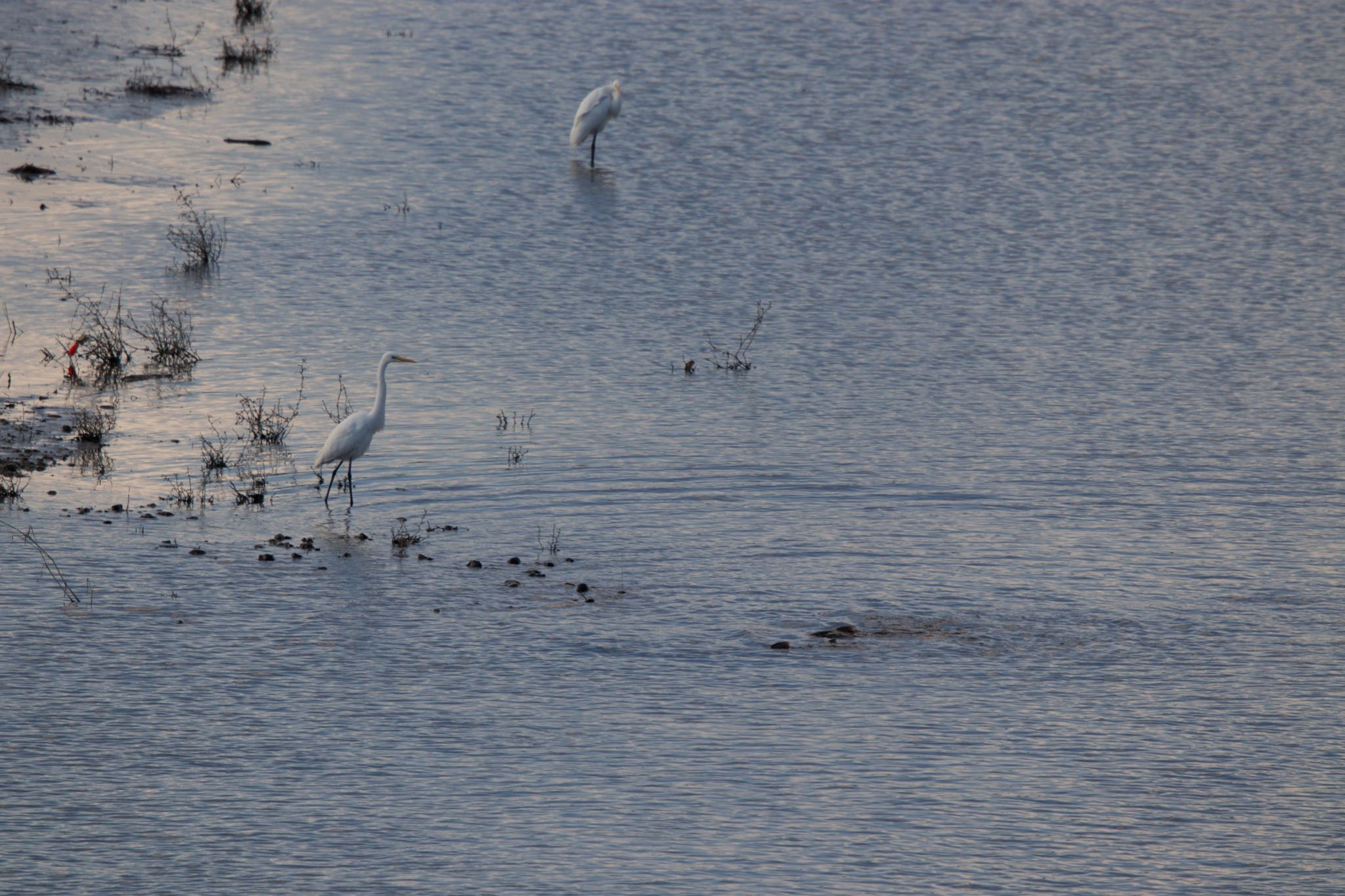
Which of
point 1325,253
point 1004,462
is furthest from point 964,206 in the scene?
point 1004,462

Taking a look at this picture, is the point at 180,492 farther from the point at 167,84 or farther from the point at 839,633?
the point at 167,84

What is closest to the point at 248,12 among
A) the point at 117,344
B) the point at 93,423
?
the point at 117,344

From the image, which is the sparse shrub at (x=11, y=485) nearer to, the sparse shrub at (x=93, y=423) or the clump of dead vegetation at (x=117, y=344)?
the sparse shrub at (x=93, y=423)

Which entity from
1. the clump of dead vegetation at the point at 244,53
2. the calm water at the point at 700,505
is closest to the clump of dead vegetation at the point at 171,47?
the clump of dead vegetation at the point at 244,53

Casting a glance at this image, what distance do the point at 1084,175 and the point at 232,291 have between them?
49.4 feet

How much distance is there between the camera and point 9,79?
28859 mm

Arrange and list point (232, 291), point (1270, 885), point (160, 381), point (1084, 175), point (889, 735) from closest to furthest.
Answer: point (1270, 885) < point (889, 735) < point (160, 381) < point (232, 291) < point (1084, 175)

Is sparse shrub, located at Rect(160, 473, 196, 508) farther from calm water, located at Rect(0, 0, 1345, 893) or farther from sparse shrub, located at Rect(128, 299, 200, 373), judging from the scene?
sparse shrub, located at Rect(128, 299, 200, 373)

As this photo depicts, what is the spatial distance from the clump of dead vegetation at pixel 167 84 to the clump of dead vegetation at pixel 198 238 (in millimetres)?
7451

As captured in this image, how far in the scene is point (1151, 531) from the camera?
14789mm

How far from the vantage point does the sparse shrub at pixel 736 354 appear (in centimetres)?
1959

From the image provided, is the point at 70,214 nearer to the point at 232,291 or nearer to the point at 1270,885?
the point at 232,291

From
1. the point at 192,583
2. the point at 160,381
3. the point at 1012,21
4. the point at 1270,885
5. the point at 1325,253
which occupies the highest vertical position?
the point at 1012,21

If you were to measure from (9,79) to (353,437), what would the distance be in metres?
17.9
